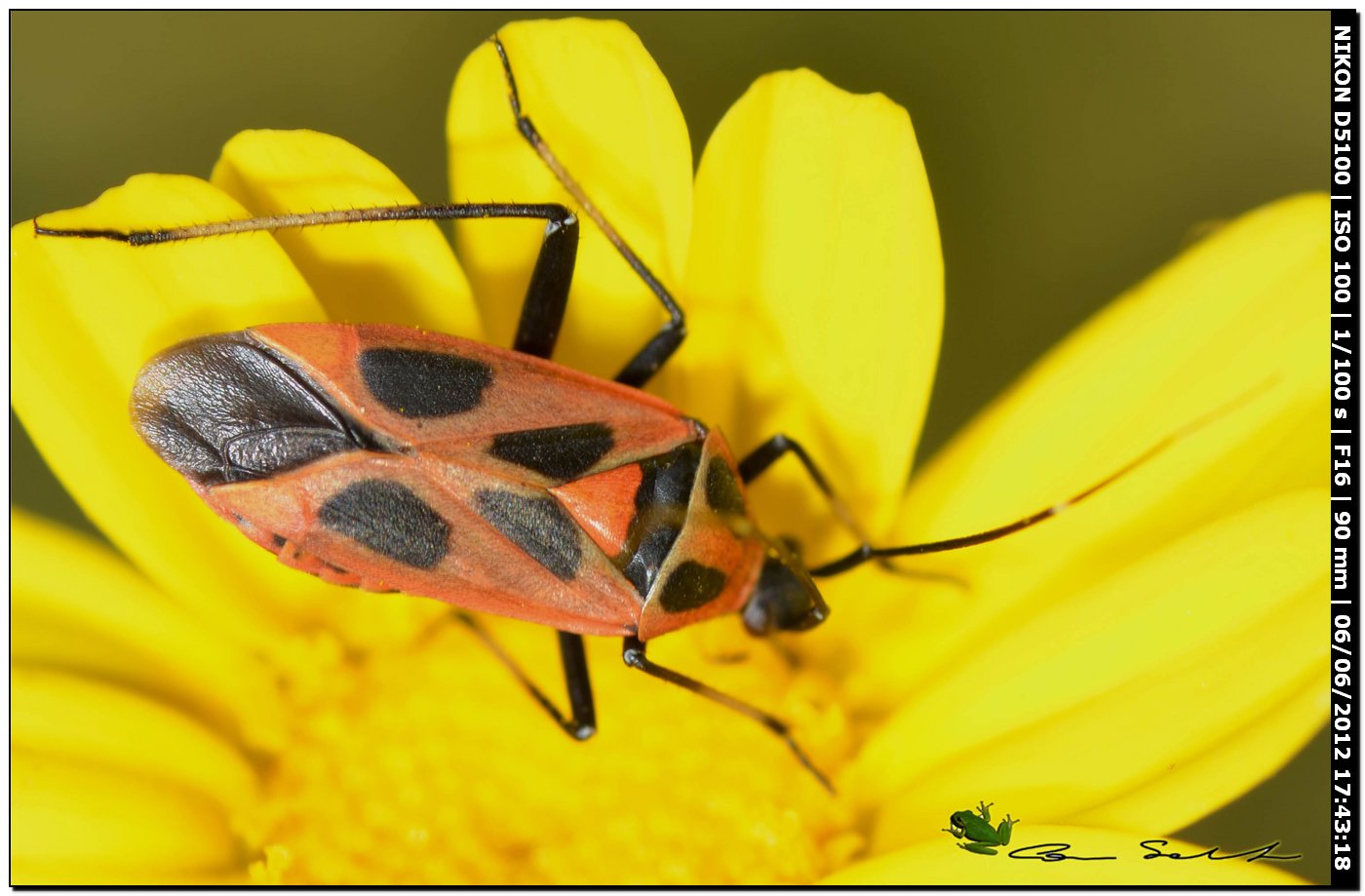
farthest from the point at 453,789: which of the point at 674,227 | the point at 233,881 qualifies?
the point at 674,227

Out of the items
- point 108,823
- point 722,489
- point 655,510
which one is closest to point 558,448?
point 655,510

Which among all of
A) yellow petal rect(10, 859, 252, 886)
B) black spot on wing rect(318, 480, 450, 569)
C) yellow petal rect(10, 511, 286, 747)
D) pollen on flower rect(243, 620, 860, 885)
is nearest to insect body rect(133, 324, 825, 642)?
black spot on wing rect(318, 480, 450, 569)

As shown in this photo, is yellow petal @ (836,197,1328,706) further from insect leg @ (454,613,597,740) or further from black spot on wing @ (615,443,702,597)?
insect leg @ (454,613,597,740)

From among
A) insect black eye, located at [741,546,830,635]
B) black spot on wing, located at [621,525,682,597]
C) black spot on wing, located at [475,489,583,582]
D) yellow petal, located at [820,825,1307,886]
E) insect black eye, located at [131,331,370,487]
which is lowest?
yellow petal, located at [820,825,1307,886]

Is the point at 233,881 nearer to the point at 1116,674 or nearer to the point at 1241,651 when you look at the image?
the point at 1116,674

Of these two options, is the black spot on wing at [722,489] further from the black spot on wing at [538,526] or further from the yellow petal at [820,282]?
the black spot on wing at [538,526]
